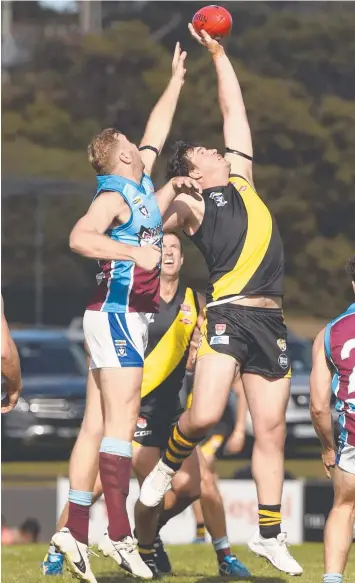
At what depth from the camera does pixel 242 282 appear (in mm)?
7461

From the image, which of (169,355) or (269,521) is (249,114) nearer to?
(169,355)

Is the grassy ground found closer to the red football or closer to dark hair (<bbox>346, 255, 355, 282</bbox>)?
dark hair (<bbox>346, 255, 355, 282</bbox>)

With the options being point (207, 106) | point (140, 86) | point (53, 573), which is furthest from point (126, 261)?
point (140, 86)

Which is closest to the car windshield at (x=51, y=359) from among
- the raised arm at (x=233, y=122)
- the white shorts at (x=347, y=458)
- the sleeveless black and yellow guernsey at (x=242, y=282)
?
the raised arm at (x=233, y=122)

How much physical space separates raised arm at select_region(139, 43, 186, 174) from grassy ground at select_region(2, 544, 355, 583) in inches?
101

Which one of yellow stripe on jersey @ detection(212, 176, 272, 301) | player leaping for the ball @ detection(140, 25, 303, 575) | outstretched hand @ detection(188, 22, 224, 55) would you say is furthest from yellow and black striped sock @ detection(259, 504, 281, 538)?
outstretched hand @ detection(188, 22, 224, 55)

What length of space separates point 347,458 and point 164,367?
2494 millimetres

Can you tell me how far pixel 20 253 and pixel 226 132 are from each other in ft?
62.1

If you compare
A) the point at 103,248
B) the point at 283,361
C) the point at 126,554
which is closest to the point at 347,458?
the point at 283,361

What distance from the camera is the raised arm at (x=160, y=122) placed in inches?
297

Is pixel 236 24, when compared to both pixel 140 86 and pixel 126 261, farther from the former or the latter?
pixel 126 261

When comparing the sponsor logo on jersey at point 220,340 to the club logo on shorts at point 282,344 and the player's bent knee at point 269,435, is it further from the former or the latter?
the player's bent knee at point 269,435

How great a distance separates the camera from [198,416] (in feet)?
23.8

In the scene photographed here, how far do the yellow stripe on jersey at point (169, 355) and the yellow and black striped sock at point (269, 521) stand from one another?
160cm
